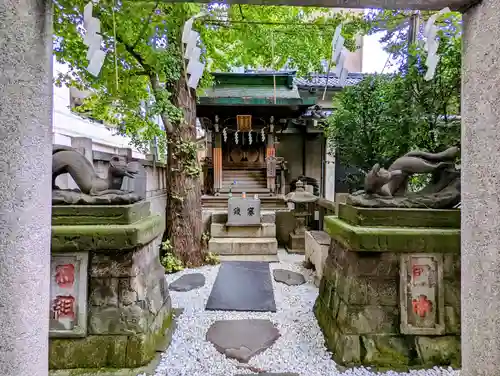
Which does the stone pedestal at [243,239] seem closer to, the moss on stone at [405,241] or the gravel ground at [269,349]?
the gravel ground at [269,349]

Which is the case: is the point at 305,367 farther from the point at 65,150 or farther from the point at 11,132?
the point at 65,150

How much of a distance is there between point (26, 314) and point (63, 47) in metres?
4.15

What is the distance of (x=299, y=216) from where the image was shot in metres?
7.12

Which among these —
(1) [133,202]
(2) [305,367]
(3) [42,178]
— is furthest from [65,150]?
(2) [305,367]

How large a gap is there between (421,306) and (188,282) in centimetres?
343

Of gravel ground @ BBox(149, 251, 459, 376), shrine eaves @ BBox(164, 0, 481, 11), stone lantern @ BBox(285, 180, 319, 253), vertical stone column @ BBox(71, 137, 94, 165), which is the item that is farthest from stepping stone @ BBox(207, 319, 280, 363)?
stone lantern @ BBox(285, 180, 319, 253)

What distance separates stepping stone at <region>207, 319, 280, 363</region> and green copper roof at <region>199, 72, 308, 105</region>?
7567 mm

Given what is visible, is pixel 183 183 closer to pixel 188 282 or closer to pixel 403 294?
pixel 188 282

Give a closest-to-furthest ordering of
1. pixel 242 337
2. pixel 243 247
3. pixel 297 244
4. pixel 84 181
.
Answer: pixel 84 181
pixel 242 337
pixel 243 247
pixel 297 244

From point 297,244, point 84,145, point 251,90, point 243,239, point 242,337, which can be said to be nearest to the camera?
point 242,337

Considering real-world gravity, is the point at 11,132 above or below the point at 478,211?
above

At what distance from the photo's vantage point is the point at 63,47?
13.3 feet

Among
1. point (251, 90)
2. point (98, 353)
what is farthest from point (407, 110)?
point (251, 90)

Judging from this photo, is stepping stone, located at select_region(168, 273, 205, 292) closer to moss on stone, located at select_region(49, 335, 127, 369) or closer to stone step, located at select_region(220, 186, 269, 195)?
moss on stone, located at select_region(49, 335, 127, 369)
